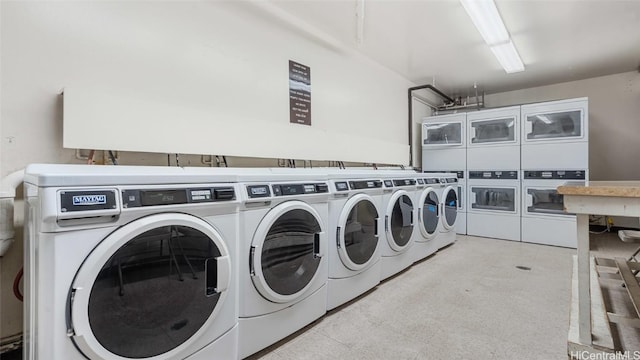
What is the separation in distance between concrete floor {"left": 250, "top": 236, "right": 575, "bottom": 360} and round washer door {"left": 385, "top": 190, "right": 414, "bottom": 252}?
Result: 0.35 metres

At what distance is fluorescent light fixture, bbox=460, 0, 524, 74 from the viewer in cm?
246

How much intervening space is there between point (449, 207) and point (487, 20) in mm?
2123

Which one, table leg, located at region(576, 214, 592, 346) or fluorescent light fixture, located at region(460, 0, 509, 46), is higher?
fluorescent light fixture, located at region(460, 0, 509, 46)

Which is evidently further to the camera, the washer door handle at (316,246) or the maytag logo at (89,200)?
the washer door handle at (316,246)

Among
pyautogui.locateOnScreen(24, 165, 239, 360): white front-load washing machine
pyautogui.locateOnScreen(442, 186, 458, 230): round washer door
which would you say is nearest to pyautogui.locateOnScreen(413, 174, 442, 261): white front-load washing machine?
pyautogui.locateOnScreen(442, 186, 458, 230): round washer door

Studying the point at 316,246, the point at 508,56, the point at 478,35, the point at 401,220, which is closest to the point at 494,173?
the point at 508,56

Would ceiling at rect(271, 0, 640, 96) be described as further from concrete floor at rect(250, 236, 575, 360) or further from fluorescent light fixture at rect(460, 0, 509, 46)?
concrete floor at rect(250, 236, 575, 360)

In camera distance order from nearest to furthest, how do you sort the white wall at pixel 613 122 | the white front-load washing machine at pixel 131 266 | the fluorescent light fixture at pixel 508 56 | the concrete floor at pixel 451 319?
the white front-load washing machine at pixel 131 266, the concrete floor at pixel 451 319, the fluorescent light fixture at pixel 508 56, the white wall at pixel 613 122

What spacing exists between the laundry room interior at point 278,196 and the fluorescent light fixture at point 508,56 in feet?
0.23

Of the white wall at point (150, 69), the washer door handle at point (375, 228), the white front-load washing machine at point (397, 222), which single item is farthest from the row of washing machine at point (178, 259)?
the white front-load washing machine at point (397, 222)

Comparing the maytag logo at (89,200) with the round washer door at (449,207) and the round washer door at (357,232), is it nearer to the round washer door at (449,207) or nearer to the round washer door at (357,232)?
the round washer door at (357,232)

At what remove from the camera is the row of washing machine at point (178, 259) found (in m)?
0.93

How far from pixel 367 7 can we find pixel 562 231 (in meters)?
3.83

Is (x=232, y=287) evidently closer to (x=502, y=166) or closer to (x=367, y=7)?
(x=367, y=7)
